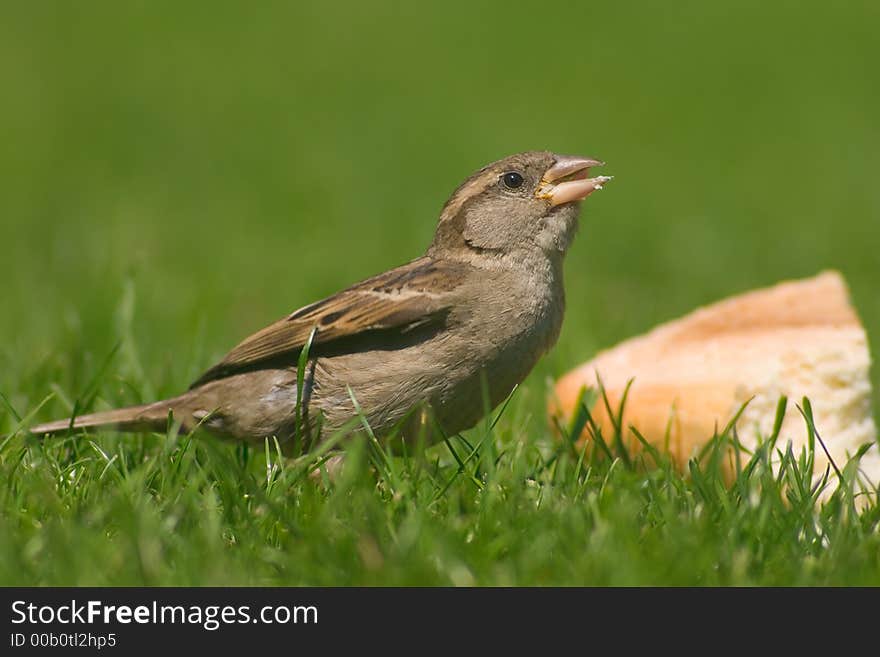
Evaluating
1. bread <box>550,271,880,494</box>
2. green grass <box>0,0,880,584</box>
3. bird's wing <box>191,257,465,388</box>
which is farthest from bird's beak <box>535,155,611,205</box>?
green grass <box>0,0,880,584</box>

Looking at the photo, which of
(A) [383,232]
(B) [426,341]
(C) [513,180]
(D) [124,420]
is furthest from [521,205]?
(A) [383,232]

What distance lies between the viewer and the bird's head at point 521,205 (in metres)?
4.83

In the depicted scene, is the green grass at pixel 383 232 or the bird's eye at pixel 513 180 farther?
the bird's eye at pixel 513 180

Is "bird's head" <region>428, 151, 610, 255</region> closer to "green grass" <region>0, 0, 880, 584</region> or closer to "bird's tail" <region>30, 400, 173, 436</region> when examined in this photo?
"green grass" <region>0, 0, 880, 584</region>

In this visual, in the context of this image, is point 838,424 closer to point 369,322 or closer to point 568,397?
point 568,397

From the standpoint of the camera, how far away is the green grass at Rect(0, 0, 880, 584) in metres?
3.54

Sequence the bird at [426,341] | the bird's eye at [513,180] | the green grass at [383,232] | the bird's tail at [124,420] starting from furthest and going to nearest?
the bird's eye at [513,180] < the bird's tail at [124,420] < the bird at [426,341] < the green grass at [383,232]

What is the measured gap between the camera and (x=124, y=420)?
478 cm

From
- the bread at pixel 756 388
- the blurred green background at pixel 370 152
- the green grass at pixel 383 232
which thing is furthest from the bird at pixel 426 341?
the blurred green background at pixel 370 152

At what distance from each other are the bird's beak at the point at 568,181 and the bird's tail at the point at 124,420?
1549 mm

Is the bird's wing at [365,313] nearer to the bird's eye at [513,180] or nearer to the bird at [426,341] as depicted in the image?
the bird at [426,341]

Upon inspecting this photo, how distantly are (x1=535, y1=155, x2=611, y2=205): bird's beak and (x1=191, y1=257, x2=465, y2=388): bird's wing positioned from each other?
422 mm

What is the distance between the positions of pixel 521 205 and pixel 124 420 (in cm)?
160

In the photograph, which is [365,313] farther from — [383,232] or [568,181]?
[383,232]
